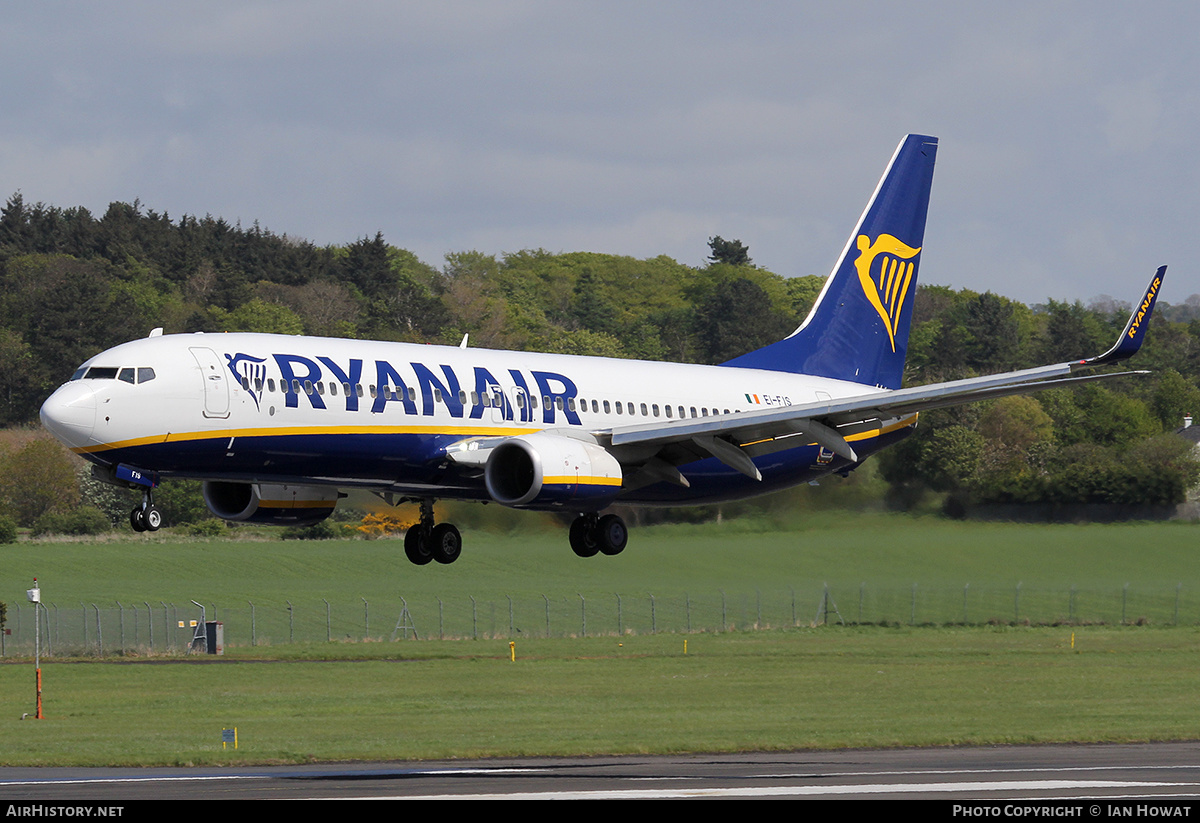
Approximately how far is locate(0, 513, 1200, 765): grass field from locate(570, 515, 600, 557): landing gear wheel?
8350mm

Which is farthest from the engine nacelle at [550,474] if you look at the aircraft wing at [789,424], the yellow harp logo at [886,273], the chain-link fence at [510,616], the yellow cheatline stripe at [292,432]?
the chain-link fence at [510,616]

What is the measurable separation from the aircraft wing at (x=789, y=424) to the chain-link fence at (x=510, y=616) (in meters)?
56.0

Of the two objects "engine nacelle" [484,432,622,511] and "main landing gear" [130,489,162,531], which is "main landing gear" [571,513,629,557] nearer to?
"engine nacelle" [484,432,622,511]

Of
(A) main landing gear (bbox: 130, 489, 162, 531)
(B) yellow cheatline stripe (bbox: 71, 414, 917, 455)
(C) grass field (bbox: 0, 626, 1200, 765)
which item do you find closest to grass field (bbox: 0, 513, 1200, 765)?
(C) grass field (bbox: 0, 626, 1200, 765)

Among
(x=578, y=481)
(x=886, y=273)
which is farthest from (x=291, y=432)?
(x=886, y=273)

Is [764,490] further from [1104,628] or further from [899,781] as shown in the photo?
[1104,628]

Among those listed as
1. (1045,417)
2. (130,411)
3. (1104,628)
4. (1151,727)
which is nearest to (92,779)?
(130,411)

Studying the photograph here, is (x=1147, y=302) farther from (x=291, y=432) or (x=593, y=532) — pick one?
(x=291, y=432)

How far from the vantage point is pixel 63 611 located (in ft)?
396

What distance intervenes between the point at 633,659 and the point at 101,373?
275ft

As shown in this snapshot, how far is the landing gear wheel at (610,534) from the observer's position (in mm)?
46750

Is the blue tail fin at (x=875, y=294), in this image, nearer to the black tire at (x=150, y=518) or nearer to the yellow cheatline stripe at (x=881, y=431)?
the yellow cheatline stripe at (x=881, y=431)

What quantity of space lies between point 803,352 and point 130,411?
24740 millimetres

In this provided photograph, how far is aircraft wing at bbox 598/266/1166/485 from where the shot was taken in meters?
44.5
